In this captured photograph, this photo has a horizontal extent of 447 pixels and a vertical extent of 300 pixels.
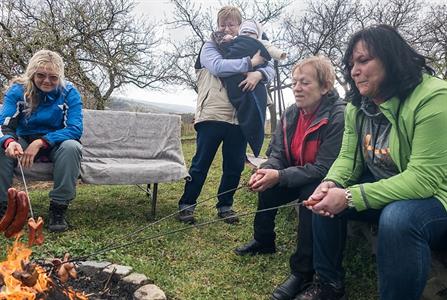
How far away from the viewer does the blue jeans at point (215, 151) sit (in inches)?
142

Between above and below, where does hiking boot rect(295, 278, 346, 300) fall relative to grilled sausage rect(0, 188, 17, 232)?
below

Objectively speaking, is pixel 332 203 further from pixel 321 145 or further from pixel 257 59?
pixel 257 59

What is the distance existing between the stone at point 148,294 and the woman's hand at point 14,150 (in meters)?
1.58

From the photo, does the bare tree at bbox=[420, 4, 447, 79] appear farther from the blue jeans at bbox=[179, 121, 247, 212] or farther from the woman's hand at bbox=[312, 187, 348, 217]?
the woman's hand at bbox=[312, 187, 348, 217]

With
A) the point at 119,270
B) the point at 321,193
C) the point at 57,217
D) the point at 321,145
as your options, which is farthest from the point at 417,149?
the point at 57,217

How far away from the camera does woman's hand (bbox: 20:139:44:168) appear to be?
131 inches

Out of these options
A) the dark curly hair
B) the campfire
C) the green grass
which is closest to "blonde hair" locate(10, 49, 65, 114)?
the green grass

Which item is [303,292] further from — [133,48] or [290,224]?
[133,48]

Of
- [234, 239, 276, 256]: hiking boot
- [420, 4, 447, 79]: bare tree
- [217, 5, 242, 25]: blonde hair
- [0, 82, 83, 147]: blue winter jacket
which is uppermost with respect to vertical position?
[420, 4, 447, 79]: bare tree

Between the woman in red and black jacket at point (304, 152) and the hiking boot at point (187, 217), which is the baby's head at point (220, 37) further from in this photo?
the hiking boot at point (187, 217)

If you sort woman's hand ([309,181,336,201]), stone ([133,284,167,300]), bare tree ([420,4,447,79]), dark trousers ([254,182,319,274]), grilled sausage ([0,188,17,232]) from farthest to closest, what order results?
bare tree ([420,4,447,79]), dark trousers ([254,182,319,274]), stone ([133,284,167,300]), woman's hand ([309,181,336,201]), grilled sausage ([0,188,17,232])

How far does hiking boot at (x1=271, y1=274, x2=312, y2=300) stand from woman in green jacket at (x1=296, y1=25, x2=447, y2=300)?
0.41ft

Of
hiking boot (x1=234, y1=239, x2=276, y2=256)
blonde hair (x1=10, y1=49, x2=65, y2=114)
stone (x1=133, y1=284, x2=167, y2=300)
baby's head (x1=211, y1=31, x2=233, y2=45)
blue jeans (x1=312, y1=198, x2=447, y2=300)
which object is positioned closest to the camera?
blue jeans (x1=312, y1=198, x2=447, y2=300)

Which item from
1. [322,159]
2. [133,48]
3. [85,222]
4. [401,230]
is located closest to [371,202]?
[401,230]
